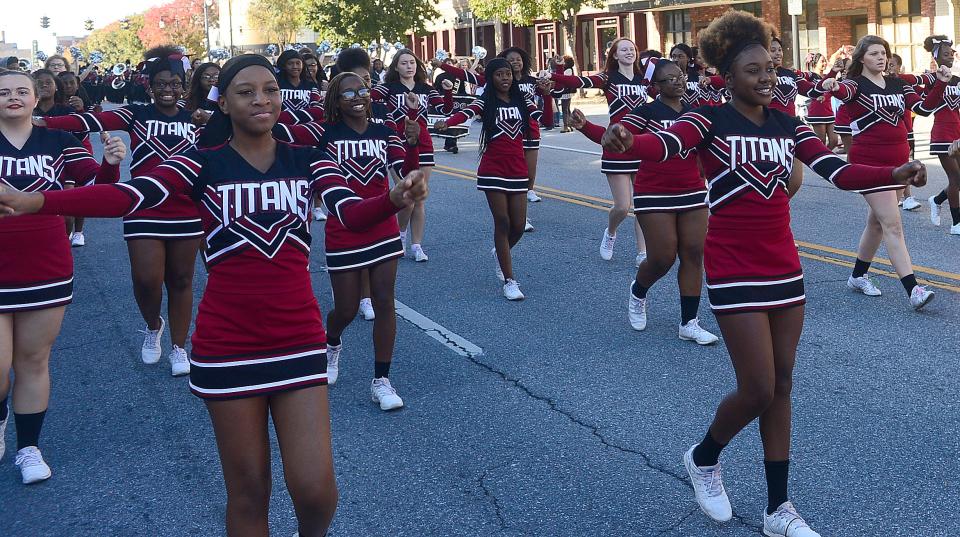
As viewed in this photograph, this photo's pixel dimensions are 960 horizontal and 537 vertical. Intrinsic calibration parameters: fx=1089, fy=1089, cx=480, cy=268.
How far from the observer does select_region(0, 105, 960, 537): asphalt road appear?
468cm

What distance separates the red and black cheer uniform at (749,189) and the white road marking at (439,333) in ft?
9.88

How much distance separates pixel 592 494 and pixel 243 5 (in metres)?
90.1

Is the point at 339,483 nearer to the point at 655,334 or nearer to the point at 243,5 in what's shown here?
the point at 655,334

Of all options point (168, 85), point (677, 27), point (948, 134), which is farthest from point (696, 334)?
point (677, 27)

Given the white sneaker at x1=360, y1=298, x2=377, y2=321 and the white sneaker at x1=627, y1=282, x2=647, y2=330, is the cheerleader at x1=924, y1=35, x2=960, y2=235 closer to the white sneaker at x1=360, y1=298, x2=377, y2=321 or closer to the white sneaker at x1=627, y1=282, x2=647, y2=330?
the white sneaker at x1=627, y1=282, x2=647, y2=330

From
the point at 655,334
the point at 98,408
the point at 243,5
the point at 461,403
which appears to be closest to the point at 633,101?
the point at 655,334

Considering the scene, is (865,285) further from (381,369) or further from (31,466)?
(31,466)

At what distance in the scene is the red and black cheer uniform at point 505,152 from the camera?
8789mm

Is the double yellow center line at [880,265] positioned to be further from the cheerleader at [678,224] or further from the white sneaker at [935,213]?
the cheerleader at [678,224]

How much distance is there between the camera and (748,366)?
4.24m

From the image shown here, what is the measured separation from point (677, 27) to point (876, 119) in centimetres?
3041

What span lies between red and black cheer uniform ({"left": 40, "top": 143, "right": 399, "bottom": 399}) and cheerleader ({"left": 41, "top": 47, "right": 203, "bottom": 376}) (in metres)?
2.99

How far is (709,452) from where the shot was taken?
177 inches

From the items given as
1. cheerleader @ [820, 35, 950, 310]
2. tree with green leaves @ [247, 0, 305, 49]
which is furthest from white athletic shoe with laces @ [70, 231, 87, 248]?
tree with green leaves @ [247, 0, 305, 49]
